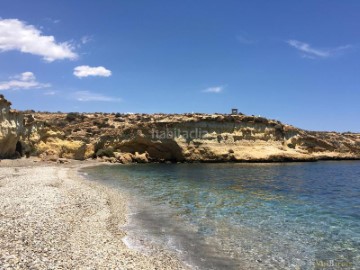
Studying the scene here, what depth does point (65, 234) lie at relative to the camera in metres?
11.1

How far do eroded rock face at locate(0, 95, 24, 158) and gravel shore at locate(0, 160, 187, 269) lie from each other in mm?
21861

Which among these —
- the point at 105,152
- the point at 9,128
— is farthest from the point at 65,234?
the point at 105,152

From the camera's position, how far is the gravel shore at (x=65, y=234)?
336 inches

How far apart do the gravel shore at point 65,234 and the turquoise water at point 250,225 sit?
1003 millimetres

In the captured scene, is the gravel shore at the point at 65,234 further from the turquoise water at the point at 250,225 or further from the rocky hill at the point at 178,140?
the rocky hill at the point at 178,140

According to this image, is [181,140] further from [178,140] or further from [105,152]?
[105,152]

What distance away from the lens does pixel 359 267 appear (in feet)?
31.0

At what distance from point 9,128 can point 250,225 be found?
1346 inches

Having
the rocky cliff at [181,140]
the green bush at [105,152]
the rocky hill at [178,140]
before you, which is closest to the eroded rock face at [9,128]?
→ the rocky hill at [178,140]

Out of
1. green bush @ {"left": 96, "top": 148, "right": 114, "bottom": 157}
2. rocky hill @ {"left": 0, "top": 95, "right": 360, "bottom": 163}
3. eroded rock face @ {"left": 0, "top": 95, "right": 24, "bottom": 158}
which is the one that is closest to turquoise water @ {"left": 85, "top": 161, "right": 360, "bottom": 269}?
eroded rock face @ {"left": 0, "top": 95, "right": 24, "bottom": 158}

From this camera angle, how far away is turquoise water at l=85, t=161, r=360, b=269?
1017 centimetres

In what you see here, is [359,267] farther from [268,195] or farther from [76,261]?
[268,195]

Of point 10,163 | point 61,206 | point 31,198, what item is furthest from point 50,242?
point 10,163

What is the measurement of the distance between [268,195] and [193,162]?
101ft
